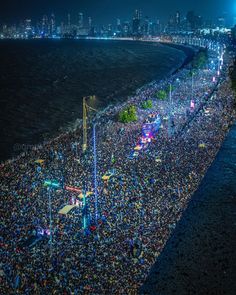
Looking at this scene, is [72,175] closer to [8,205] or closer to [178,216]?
[8,205]

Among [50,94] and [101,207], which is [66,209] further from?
[50,94]

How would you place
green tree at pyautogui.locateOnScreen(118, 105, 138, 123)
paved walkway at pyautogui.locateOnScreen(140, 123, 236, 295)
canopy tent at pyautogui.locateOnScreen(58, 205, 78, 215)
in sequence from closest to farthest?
1. paved walkway at pyautogui.locateOnScreen(140, 123, 236, 295)
2. canopy tent at pyautogui.locateOnScreen(58, 205, 78, 215)
3. green tree at pyautogui.locateOnScreen(118, 105, 138, 123)

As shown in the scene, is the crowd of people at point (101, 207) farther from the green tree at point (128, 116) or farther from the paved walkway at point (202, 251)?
the green tree at point (128, 116)

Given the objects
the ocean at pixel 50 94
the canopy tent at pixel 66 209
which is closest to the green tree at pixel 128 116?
the ocean at pixel 50 94

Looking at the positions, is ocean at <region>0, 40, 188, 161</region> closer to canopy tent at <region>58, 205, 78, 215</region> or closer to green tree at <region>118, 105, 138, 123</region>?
green tree at <region>118, 105, 138, 123</region>

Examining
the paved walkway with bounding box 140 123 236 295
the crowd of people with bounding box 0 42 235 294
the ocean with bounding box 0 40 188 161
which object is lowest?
the ocean with bounding box 0 40 188 161

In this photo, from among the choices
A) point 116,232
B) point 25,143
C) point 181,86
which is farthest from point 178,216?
point 181,86

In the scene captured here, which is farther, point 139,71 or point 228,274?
point 139,71

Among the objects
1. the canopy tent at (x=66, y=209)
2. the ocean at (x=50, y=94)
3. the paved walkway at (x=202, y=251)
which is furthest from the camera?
the ocean at (x=50, y=94)

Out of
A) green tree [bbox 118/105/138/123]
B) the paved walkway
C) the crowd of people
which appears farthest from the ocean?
the paved walkway
